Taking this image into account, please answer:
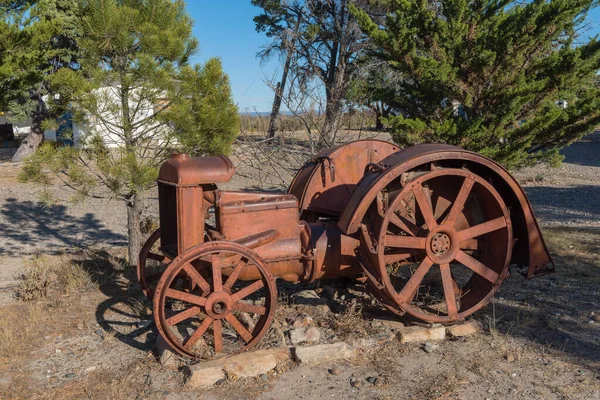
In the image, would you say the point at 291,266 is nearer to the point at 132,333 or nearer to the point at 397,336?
the point at 397,336

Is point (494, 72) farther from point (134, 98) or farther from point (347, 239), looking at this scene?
point (134, 98)

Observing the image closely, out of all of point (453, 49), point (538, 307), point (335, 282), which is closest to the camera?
point (538, 307)

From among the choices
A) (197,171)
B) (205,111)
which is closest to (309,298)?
(197,171)

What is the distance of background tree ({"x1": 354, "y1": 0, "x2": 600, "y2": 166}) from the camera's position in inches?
253

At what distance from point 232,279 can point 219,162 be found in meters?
0.85

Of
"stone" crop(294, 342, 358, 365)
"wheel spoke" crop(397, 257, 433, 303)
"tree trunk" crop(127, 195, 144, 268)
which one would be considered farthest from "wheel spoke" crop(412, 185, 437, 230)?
"tree trunk" crop(127, 195, 144, 268)

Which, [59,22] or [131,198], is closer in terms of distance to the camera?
[131,198]

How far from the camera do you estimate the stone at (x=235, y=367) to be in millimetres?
3588

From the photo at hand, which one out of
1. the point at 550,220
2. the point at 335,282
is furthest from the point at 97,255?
the point at 550,220

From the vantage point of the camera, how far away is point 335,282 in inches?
215

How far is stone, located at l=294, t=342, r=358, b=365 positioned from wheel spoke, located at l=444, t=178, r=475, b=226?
123 cm

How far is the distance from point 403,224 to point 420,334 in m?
0.85

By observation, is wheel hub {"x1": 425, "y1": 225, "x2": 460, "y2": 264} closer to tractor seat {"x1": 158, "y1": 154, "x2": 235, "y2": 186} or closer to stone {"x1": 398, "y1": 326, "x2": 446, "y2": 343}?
stone {"x1": 398, "y1": 326, "x2": 446, "y2": 343}

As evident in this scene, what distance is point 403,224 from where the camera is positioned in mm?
4270
